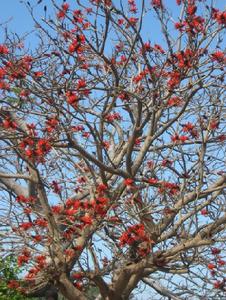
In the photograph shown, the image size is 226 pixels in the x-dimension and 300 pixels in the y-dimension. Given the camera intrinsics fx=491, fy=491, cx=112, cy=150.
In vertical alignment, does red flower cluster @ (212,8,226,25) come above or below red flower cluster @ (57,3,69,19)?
below

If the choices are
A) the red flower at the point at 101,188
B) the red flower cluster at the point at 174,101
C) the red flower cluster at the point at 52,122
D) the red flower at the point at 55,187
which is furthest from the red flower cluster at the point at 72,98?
the red flower at the point at 55,187

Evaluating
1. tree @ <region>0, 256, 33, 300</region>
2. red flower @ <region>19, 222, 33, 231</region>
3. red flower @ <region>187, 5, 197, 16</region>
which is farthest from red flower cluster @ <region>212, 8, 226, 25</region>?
tree @ <region>0, 256, 33, 300</region>

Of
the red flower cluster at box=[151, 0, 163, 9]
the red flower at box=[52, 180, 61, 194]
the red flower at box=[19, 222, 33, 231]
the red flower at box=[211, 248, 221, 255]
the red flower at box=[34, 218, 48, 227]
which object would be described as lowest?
the red flower at box=[211, 248, 221, 255]

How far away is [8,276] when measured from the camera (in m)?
7.43

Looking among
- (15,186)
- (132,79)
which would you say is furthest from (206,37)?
(15,186)

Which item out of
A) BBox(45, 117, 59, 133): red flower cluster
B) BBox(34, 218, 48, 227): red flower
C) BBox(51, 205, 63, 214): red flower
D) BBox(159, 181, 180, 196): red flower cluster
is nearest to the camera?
BBox(45, 117, 59, 133): red flower cluster

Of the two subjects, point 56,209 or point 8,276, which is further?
point 8,276

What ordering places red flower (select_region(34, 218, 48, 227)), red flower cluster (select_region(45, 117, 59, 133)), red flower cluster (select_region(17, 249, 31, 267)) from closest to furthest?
red flower cluster (select_region(45, 117, 59, 133)), red flower cluster (select_region(17, 249, 31, 267)), red flower (select_region(34, 218, 48, 227))

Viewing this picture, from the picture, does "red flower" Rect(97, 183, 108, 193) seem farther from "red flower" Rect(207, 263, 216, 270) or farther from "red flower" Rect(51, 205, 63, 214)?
"red flower" Rect(207, 263, 216, 270)

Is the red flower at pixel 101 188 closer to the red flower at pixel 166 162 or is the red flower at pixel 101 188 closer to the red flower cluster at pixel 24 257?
the red flower at pixel 166 162

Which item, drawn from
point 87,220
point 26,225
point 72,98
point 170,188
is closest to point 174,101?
point 170,188

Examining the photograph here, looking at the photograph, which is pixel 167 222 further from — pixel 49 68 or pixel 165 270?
pixel 49 68

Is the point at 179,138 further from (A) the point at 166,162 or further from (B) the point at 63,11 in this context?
(B) the point at 63,11

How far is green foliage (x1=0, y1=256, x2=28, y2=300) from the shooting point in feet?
22.4
